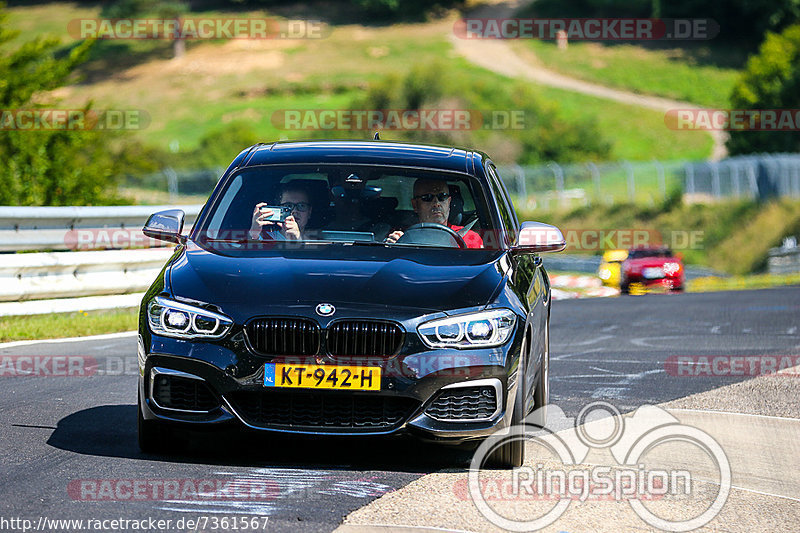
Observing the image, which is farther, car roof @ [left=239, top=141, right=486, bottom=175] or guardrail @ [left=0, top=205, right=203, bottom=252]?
guardrail @ [left=0, top=205, right=203, bottom=252]

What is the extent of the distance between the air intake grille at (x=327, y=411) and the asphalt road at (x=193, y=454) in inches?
9.0

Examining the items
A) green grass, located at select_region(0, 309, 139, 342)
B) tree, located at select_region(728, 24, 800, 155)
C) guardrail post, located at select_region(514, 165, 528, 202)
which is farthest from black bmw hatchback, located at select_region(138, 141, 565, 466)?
tree, located at select_region(728, 24, 800, 155)

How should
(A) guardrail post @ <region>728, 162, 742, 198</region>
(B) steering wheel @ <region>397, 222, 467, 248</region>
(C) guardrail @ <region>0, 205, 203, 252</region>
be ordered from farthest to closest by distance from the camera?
(A) guardrail post @ <region>728, 162, 742, 198</region> < (C) guardrail @ <region>0, 205, 203, 252</region> < (B) steering wheel @ <region>397, 222, 467, 248</region>

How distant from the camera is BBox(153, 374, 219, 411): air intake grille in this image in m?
5.94

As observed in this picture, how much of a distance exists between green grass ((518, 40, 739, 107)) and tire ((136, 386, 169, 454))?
320ft

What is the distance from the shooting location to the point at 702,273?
42906mm

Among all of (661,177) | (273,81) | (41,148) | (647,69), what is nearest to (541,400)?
(41,148)

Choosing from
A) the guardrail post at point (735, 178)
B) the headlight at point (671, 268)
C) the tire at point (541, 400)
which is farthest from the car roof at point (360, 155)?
the guardrail post at point (735, 178)

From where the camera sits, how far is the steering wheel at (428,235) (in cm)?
692

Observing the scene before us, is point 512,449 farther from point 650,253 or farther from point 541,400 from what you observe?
point 650,253

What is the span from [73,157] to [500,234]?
13.3 metres

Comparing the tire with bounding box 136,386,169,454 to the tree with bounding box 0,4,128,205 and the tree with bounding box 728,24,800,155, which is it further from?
the tree with bounding box 728,24,800,155

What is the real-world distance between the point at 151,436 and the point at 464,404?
1512mm

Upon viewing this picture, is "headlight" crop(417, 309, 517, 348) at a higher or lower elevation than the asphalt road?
higher
